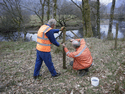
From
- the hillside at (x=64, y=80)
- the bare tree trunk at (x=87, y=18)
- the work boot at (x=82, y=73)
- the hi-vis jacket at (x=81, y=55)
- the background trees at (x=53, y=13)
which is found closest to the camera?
the hillside at (x=64, y=80)

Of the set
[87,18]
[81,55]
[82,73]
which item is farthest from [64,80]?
[87,18]

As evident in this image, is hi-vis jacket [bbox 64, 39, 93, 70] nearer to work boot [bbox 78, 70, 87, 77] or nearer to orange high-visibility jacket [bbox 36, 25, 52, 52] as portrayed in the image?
work boot [bbox 78, 70, 87, 77]

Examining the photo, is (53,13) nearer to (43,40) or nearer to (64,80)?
(43,40)

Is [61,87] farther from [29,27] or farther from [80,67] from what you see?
[29,27]

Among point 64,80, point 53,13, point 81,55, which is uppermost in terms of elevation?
point 53,13

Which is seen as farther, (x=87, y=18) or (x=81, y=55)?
(x=87, y=18)

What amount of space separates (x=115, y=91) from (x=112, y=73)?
1.17m

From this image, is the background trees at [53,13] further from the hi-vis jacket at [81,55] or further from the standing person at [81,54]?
the hi-vis jacket at [81,55]

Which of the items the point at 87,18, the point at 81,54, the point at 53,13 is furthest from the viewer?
the point at 87,18

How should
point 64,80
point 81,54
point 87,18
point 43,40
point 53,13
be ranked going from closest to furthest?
1. point 43,40
2. point 81,54
3. point 64,80
4. point 53,13
5. point 87,18

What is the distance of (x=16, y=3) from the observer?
1296cm

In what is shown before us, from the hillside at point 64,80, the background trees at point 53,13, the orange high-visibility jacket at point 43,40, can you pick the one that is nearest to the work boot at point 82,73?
the hillside at point 64,80

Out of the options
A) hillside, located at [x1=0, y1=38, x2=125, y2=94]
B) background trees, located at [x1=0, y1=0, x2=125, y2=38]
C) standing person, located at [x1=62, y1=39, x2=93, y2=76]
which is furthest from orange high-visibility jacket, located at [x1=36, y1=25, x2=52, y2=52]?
background trees, located at [x1=0, y1=0, x2=125, y2=38]

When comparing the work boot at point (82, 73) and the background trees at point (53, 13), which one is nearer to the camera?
the work boot at point (82, 73)
